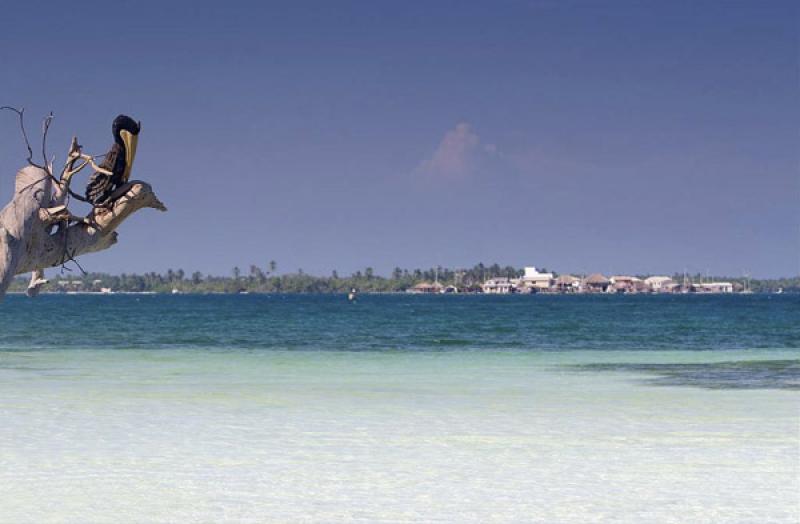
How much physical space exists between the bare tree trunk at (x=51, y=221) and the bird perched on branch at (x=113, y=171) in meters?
0.04

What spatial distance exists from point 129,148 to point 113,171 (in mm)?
118

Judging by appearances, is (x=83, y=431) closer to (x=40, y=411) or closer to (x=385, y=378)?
(x=40, y=411)

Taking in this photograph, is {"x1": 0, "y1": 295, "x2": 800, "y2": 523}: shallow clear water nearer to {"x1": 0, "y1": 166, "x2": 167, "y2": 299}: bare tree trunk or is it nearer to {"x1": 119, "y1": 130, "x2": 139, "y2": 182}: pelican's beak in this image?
{"x1": 0, "y1": 166, "x2": 167, "y2": 299}: bare tree trunk

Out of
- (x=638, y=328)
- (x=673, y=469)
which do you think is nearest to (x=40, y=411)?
(x=673, y=469)

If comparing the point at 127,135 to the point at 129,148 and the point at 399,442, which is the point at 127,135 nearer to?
the point at 129,148

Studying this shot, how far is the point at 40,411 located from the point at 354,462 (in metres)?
8.82

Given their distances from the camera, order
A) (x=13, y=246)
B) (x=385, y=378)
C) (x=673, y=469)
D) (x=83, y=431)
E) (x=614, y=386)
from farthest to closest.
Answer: (x=385, y=378)
(x=614, y=386)
(x=83, y=431)
(x=673, y=469)
(x=13, y=246)

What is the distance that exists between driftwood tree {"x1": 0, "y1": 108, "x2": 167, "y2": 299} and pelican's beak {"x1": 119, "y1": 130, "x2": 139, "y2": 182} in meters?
0.06

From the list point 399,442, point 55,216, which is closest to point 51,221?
point 55,216

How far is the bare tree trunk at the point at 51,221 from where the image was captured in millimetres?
4461

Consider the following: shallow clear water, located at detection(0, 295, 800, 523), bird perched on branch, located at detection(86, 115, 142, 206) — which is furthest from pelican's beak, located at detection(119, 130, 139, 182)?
shallow clear water, located at detection(0, 295, 800, 523)

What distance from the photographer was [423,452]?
15289mm

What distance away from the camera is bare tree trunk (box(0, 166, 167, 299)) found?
4.46 metres

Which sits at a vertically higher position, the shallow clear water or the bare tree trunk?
the bare tree trunk
